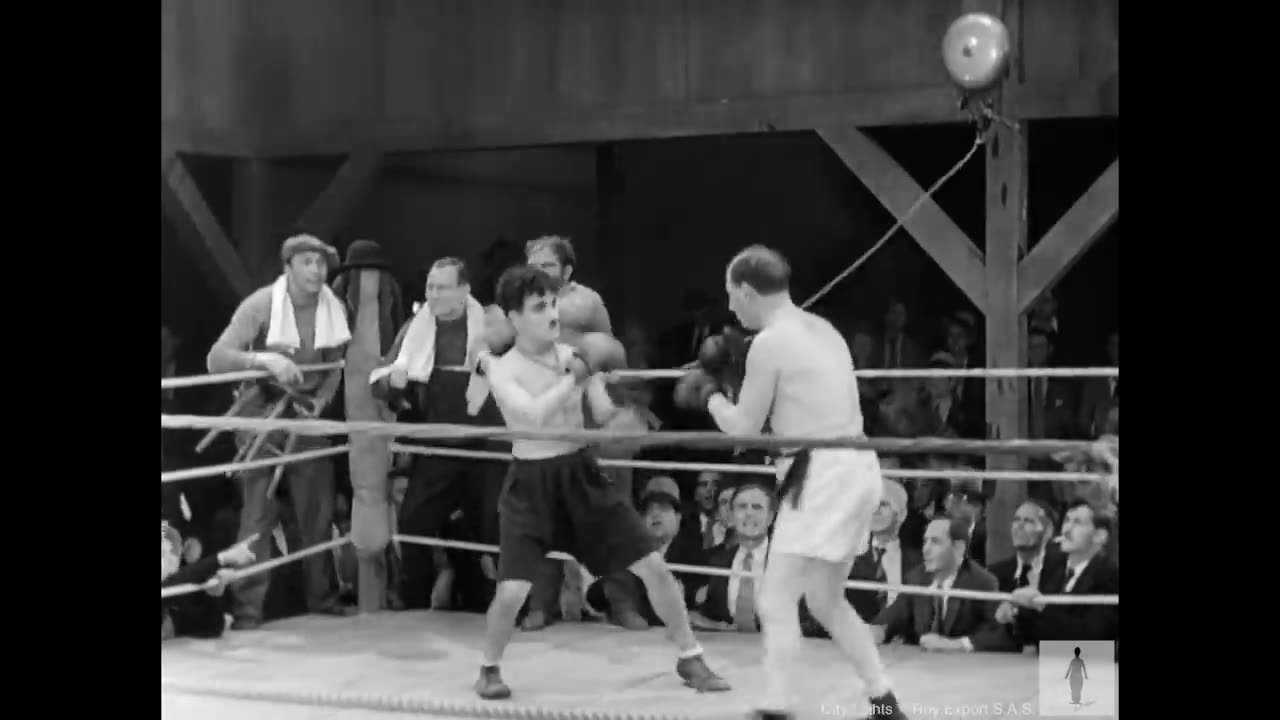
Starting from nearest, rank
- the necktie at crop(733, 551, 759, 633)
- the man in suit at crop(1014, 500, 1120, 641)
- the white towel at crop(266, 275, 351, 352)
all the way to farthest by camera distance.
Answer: the man in suit at crop(1014, 500, 1120, 641) < the necktie at crop(733, 551, 759, 633) < the white towel at crop(266, 275, 351, 352)

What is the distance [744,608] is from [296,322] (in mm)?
1613

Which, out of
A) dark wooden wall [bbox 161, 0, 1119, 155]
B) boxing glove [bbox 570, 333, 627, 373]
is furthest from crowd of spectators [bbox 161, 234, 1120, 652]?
dark wooden wall [bbox 161, 0, 1119, 155]

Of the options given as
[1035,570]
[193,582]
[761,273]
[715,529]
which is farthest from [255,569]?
[1035,570]

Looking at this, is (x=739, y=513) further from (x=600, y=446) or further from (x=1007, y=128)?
(x=1007, y=128)

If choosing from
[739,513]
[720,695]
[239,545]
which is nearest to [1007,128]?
[739,513]

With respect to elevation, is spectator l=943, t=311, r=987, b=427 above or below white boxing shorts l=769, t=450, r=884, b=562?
above

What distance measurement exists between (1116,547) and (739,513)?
3.53 ft

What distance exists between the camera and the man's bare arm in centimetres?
385

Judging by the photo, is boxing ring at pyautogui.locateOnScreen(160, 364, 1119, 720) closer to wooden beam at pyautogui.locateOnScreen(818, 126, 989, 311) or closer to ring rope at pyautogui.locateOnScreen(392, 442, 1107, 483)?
ring rope at pyautogui.locateOnScreen(392, 442, 1107, 483)

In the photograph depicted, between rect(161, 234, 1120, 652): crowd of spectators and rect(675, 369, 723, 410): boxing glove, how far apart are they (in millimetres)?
684

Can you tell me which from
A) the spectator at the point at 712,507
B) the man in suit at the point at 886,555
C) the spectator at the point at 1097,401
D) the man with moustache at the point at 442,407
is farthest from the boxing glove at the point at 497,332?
the spectator at the point at 1097,401

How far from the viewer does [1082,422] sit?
5215mm

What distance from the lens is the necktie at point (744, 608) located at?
5160 mm

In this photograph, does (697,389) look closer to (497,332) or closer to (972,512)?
(497,332)
